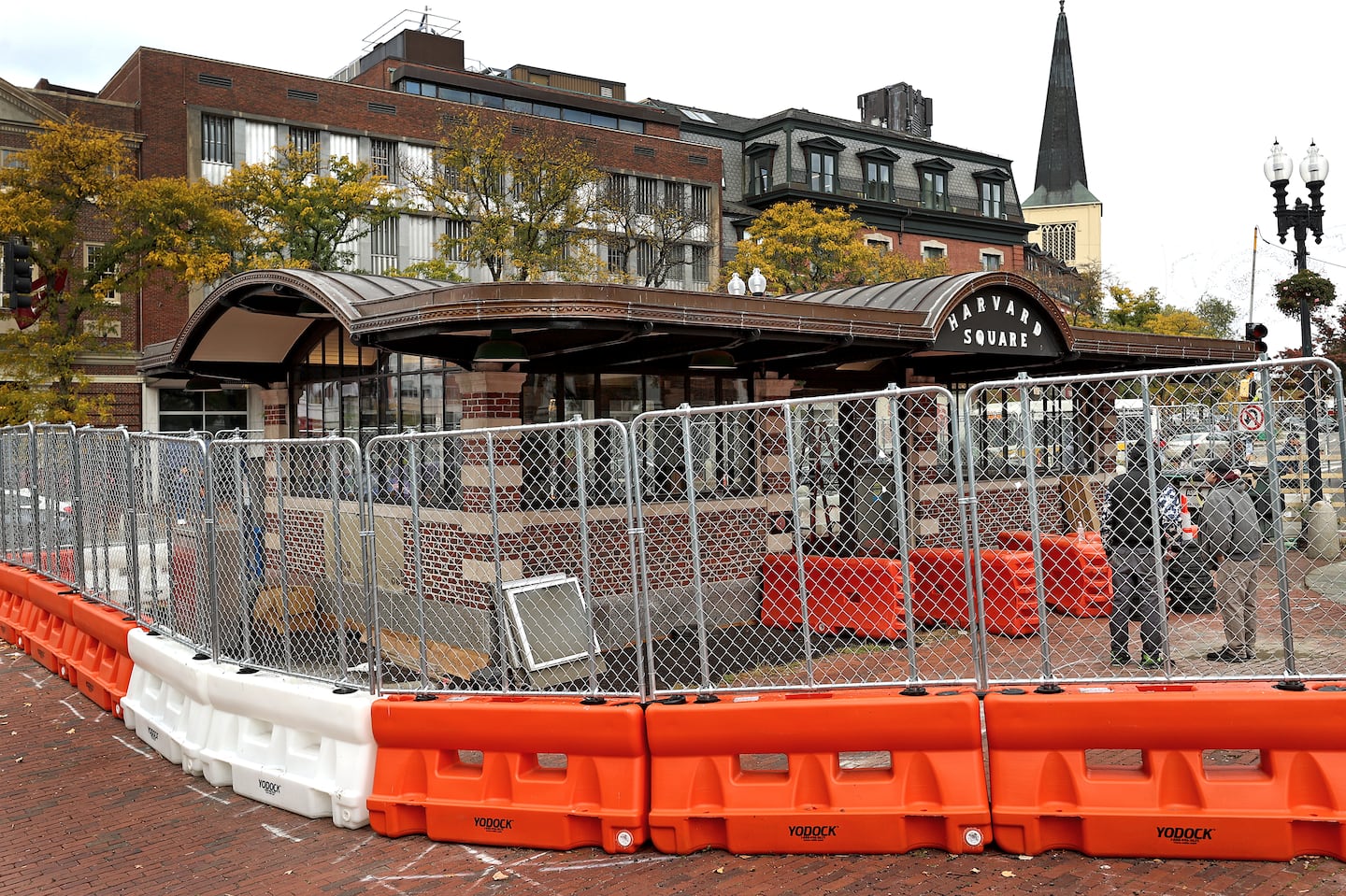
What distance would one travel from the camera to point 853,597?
436 inches

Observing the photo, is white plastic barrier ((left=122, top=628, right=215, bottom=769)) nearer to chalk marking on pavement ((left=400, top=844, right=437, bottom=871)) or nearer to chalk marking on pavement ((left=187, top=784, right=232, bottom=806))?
chalk marking on pavement ((left=187, top=784, right=232, bottom=806))

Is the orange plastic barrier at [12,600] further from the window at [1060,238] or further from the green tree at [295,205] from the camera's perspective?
the window at [1060,238]

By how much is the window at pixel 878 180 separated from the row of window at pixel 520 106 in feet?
37.8

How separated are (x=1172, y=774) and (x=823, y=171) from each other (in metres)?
47.6

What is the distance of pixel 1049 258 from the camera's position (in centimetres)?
6328

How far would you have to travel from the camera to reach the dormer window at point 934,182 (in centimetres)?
5388

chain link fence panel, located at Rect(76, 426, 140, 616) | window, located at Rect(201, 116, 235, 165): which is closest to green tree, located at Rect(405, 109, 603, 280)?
window, located at Rect(201, 116, 235, 165)

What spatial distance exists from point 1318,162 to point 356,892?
61.3ft

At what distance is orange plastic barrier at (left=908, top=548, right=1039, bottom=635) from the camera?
11195 mm

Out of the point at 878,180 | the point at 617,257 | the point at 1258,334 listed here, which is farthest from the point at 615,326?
the point at 878,180

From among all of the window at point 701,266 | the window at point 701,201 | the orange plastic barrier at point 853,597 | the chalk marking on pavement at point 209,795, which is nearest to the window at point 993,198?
the window at point 701,201

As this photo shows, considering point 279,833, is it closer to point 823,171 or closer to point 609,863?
point 609,863

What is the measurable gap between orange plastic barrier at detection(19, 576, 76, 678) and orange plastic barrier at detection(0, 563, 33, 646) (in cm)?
13

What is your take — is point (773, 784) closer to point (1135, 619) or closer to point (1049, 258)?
point (1135, 619)
